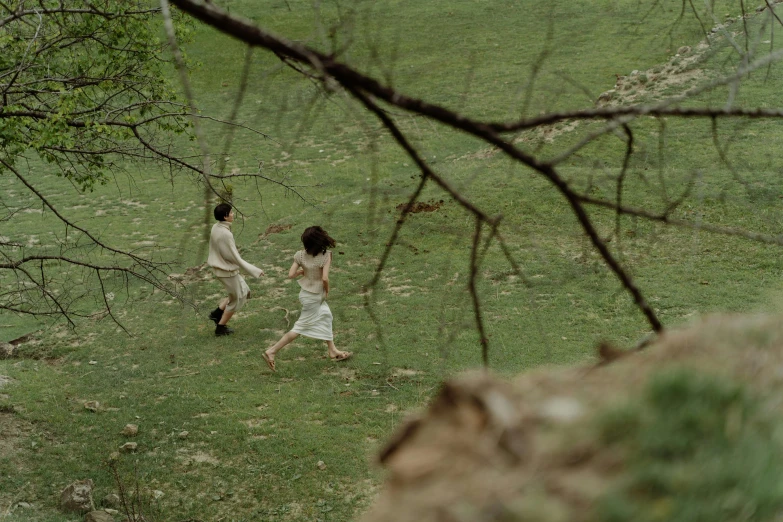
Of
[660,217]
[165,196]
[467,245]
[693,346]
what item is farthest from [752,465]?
[165,196]

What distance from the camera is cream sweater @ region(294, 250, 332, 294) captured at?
8.07m

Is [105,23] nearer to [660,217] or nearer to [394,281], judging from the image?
[394,281]

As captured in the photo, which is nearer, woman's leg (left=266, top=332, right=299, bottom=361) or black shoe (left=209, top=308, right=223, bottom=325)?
woman's leg (left=266, top=332, right=299, bottom=361)

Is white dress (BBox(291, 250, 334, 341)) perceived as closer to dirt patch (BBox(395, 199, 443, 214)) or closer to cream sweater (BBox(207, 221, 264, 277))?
cream sweater (BBox(207, 221, 264, 277))

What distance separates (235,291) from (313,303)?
4.44 ft

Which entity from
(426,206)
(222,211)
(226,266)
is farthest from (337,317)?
(426,206)

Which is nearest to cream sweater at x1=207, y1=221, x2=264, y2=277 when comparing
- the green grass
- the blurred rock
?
the blurred rock

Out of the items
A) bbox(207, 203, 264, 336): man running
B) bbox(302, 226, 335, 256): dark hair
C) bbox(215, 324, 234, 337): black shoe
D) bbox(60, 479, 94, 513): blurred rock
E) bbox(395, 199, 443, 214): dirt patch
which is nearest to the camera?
bbox(60, 479, 94, 513): blurred rock

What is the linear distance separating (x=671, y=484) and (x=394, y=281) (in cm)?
926

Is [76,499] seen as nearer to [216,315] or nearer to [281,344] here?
[281,344]

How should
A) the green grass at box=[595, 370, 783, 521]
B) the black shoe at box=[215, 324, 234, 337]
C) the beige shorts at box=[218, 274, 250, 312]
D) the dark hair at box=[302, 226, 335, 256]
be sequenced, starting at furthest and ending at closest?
1. the black shoe at box=[215, 324, 234, 337]
2. the beige shorts at box=[218, 274, 250, 312]
3. the dark hair at box=[302, 226, 335, 256]
4. the green grass at box=[595, 370, 783, 521]

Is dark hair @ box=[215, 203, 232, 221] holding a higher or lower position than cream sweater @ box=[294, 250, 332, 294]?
higher

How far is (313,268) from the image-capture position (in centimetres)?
808

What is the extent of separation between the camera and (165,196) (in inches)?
593
